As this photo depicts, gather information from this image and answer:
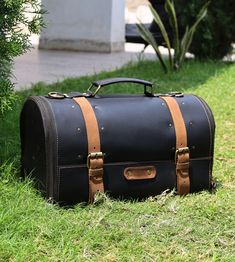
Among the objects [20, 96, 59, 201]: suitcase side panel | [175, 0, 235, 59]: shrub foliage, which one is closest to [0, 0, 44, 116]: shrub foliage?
[20, 96, 59, 201]: suitcase side panel

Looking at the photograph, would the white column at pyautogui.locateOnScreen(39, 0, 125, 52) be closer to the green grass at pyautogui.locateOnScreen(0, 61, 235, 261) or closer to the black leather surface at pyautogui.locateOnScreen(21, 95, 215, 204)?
the green grass at pyautogui.locateOnScreen(0, 61, 235, 261)

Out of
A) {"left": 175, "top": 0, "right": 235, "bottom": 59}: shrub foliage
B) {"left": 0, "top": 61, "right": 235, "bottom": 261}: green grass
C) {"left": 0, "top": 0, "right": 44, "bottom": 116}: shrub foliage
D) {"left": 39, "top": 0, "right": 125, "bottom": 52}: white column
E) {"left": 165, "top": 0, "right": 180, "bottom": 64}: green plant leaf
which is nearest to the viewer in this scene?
{"left": 0, "top": 61, "right": 235, "bottom": 261}: green grass

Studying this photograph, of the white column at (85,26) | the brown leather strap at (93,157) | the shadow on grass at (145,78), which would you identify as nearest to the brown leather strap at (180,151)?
the brown leather strap at (93,157)

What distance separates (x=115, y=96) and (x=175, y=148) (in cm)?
39

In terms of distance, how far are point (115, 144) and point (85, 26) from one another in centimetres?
730

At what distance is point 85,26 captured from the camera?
9.62 metres

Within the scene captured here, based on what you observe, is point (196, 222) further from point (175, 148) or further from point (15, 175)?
point (15, 175)

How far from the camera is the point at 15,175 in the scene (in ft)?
9.34

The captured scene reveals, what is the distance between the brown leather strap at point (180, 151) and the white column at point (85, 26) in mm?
6890

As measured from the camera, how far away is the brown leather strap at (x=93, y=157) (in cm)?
252

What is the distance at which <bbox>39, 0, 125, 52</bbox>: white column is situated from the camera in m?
9.45

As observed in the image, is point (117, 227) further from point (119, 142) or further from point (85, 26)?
point (85, 26)

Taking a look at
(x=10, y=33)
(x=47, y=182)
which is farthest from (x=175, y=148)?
(x=10, y=33)

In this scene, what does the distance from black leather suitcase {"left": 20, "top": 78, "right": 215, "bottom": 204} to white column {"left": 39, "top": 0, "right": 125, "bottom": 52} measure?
6.80 m
